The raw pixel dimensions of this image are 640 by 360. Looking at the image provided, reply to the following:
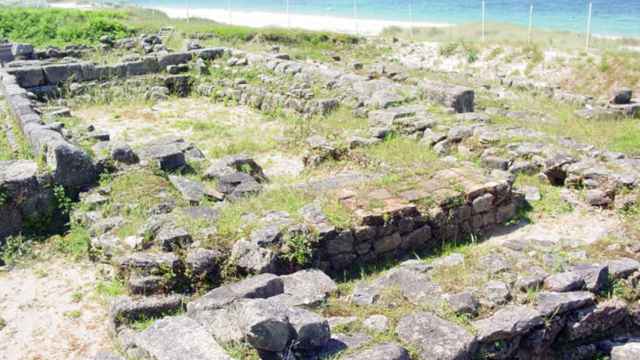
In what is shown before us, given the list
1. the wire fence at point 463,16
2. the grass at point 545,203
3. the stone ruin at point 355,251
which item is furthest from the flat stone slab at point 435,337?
the wire fence at point 463,16

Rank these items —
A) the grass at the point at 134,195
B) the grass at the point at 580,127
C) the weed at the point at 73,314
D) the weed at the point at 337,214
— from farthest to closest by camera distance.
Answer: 1. the grass at the point at 580,127
2. the grass at the point at 134,195
3. the weed at the point at 337,214
4. the weed at the point at 73,314

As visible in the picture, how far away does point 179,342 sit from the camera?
4.62 metres

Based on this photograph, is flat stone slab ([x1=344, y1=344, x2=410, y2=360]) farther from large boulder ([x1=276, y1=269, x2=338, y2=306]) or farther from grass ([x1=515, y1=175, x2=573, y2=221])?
grass ([x1=515, y1=175, x2=573, y2=221])

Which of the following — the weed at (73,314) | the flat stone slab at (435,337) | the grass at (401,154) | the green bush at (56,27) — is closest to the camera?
the flat stone slab at (435,337)

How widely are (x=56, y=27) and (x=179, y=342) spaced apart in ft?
85.7

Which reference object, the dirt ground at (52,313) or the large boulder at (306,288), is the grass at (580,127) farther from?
the dirt ground at (52,313)

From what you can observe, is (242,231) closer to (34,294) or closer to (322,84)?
(34,294)

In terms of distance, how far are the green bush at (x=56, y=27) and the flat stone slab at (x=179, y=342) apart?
21.4 metres

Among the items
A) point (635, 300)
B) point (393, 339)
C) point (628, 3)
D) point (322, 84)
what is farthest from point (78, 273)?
point (628, 3)

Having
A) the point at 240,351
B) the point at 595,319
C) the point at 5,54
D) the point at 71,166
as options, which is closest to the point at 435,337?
the point at 240,351

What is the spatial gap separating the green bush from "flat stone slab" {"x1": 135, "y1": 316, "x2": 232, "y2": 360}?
842 inches

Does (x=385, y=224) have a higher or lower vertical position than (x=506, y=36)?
lower

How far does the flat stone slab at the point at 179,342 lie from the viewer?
4.46 meters

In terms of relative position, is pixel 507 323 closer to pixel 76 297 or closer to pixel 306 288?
pixel 306 288
